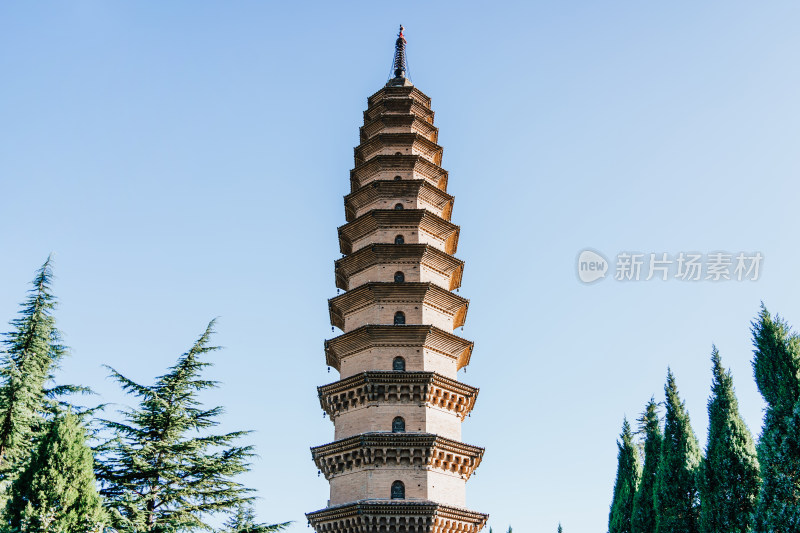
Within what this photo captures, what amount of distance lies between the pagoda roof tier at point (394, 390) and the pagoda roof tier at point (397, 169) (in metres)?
10.1

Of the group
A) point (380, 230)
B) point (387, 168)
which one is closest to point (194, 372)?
point (380, 230)

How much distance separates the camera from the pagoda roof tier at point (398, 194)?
28.4 meters

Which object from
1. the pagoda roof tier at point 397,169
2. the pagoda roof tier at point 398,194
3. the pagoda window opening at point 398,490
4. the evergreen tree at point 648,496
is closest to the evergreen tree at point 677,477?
the evergreen tree at point 648,496

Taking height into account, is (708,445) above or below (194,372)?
below

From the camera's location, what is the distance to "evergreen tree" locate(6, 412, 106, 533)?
12.5 meters

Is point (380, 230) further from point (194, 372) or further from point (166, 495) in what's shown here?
point (166, 495)

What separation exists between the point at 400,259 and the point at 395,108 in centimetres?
945

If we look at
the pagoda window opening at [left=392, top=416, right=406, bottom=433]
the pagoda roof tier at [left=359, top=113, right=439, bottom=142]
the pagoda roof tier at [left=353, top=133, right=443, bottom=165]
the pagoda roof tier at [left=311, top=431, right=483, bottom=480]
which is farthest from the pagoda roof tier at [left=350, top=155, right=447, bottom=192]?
the pagoda roof tier at [left=311, top=431, right=483, bottom=480]

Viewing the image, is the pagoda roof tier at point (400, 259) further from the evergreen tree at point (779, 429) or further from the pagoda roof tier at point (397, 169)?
the evergreen tree at point (779, 429)

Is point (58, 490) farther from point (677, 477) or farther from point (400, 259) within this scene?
point (677, 477)

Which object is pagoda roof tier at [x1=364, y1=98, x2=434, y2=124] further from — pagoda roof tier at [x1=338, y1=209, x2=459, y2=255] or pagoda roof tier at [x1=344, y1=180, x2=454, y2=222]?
pagoda roof tier at [x1=338, y1=209, x2=459, y2=255]

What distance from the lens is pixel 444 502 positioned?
21.5 metres

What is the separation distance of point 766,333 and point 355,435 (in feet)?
42.1

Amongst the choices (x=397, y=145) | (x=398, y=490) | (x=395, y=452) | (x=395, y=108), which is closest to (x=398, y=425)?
(x=395, y=452)
